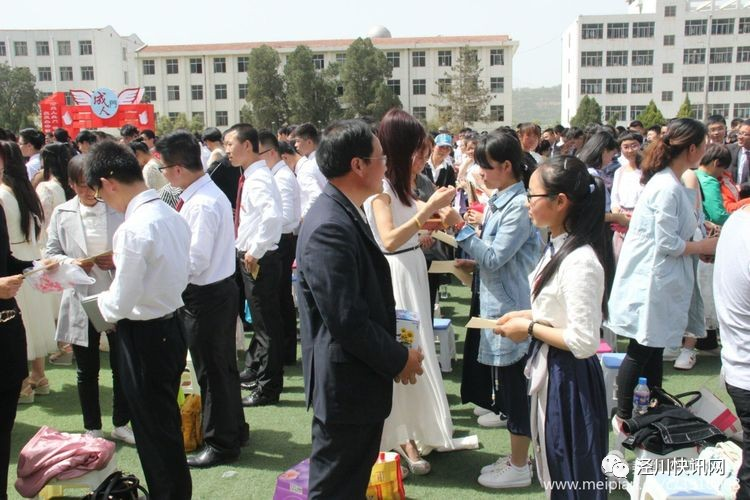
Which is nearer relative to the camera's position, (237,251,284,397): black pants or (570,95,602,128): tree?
(237,251,284,397): black pants

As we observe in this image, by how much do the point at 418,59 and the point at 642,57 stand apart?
885 inches

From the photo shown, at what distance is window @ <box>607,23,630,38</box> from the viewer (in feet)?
200

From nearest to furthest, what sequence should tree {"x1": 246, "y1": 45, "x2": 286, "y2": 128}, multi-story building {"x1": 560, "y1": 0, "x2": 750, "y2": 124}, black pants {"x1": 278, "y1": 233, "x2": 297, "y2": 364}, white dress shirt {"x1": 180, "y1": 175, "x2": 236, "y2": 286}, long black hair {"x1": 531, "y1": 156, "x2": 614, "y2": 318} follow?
1. long black hair {"x1": 531, "y1": 156, "x2": 614, "y2": 318}
2. white dress shirt {"x1": 180, "y1": 175, "x2": 236, "y2": 286}
3. black pants {"x1": 278, "y1": 233, "x2": 297, "y2": 364}
4. tree {"x1": 246, "y1": 45, "x2": 286, "y2": 128}
5. multi-story building {"x1": 560, "y1": 0, "x2": 750, "y2": 124}

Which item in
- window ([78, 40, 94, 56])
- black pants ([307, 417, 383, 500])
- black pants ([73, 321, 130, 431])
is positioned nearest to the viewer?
black pants ([307, 417, 383, 500])

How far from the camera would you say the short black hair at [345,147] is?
225 centimetres

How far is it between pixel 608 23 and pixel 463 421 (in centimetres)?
6568

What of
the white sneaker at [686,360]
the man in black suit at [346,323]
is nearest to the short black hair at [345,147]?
the man in black suit at [346,323]

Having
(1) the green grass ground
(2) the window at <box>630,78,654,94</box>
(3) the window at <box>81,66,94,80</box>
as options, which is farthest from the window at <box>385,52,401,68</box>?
(1) the green grass ground

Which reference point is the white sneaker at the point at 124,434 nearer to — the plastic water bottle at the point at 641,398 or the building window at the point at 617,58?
the plastic water bottle at the point at 641,398

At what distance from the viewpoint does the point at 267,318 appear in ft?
15.1

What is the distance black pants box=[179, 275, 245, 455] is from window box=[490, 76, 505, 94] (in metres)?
60.7

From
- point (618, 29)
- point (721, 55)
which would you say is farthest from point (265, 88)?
point (721, 55)

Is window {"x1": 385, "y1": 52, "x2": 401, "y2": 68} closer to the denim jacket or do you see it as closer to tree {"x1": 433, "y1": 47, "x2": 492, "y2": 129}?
tree {"x1": 433, "y1": 47, "x2": 492, "y2": 129}

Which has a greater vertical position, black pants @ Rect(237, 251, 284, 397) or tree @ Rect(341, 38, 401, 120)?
tree @ Rect(341, 38, 401, 120)
